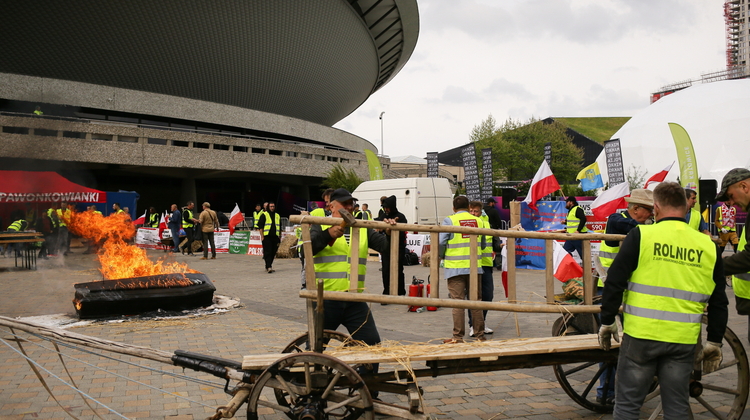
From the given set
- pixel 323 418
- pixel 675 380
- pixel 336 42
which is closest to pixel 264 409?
pixel 323 418

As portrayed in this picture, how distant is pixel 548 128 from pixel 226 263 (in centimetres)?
4841

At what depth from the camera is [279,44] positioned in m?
48.1

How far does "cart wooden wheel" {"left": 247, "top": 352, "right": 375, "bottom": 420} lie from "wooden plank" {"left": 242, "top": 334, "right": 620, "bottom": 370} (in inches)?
3.9

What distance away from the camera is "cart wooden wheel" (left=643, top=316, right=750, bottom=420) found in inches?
159

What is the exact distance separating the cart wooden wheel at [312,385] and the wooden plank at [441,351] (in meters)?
0.10

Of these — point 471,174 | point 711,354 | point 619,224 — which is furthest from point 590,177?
point 711,354

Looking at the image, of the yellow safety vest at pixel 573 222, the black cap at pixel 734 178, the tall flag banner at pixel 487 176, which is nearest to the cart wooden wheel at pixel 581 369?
the black cap at pixel 734 178

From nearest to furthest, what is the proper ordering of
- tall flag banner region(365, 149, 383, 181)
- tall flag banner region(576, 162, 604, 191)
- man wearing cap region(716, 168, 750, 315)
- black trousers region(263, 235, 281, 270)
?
man wearing cap region(716, 168, 750, 315), black trousers region(263, 235, 281, 270), tall flag banner region(365, 149, 383, 181), tall flag banner region(576, 162, 604, 191)

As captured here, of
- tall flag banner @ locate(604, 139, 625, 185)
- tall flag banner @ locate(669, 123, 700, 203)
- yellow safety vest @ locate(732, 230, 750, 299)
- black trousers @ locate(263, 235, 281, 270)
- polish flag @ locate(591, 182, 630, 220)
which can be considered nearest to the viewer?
yellow safety vest @ locate(732, 230, 750, 299)

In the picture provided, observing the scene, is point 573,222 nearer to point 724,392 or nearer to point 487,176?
point 487,176

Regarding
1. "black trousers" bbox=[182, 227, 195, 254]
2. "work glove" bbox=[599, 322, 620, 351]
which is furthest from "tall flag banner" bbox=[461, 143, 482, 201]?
"work glove" bbox=[599, 322, 620, 351]

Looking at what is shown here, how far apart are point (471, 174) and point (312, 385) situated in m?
15.8

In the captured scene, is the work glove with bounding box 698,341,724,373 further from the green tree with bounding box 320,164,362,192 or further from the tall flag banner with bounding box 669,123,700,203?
the green tree with bounding box 320,164,362,192

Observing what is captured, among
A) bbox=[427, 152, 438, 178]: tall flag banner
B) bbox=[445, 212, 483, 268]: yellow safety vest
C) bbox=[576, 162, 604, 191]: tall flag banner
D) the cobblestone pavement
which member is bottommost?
the cobblestone pavement
